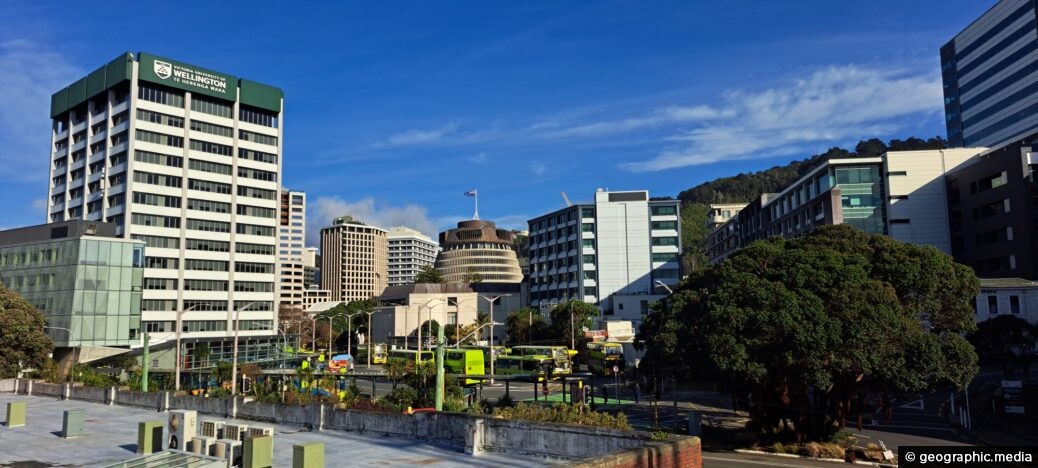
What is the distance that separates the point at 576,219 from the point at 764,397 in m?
93.1

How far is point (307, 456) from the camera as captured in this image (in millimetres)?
18250

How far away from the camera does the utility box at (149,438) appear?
23875 mm

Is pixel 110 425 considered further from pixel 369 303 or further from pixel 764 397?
pixel 369 303

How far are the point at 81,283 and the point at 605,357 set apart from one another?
54.5 metres

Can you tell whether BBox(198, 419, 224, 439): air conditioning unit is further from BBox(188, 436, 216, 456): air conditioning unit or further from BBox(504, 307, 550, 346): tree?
BBox(504, 307, 550, 346): tree

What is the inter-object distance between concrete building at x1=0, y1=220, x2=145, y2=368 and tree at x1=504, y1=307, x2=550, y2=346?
169 feet

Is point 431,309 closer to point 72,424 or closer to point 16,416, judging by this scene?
point 16,416

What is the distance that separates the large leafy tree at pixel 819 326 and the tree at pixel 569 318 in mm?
57821

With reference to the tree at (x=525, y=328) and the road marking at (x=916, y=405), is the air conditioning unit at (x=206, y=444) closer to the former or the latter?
A: the road marking at (x=916, y=405)

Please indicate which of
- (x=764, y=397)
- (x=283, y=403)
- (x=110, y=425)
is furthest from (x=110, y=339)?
(x=764, y=397)

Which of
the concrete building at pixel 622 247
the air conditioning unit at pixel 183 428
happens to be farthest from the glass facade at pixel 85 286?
the concrete building at pixel 622 247

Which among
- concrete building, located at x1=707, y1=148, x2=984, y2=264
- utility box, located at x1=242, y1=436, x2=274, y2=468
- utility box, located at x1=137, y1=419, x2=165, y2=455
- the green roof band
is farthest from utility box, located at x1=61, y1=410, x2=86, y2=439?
the green roof band

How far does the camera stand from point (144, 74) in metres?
95.0

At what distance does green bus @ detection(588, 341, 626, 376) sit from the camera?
226 ft
